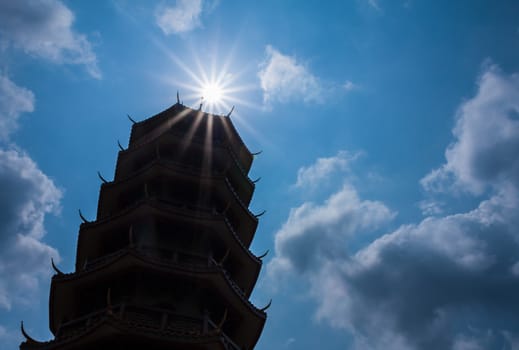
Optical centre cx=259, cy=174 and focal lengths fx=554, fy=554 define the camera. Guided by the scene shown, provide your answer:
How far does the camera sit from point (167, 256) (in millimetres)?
27156

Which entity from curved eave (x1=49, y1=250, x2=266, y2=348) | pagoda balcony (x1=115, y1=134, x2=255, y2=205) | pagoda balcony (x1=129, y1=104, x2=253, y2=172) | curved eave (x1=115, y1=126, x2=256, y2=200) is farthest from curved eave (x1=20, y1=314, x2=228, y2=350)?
pagoda balcony (x1=129, y1=104, x2=253, y2=172)

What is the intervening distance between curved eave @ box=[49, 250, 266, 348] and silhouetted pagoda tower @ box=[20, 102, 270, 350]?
46 millimetres

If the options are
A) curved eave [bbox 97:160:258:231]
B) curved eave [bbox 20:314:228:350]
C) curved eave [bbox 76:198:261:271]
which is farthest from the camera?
curved eave [bbox 97:160:258:231]

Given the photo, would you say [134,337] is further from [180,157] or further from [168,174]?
[180,157]

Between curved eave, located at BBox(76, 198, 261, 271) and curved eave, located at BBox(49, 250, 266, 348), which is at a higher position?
curved eave, located at BBox(76, 198, 261, 271)

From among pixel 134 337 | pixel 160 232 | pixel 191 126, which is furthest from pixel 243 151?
pixel 134 337

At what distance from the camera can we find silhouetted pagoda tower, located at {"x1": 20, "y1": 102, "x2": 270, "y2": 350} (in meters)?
21.5

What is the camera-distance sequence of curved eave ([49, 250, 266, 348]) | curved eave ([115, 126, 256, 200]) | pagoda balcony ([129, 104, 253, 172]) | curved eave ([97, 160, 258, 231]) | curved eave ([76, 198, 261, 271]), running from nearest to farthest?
curved eave ([49, 250, 266, 348]) < curved eave ([76, 198, 261, 271]) < curved eave ([97, 160, 258, 231]) < curved eave ([115, 126, 256, 200]) < pagoda balcony ([129, 104, 253, 172])

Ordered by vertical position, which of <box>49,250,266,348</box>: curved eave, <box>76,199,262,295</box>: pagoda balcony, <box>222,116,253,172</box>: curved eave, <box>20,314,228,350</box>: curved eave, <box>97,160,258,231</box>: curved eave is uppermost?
<box>222,116,253,172</box>: curved eave

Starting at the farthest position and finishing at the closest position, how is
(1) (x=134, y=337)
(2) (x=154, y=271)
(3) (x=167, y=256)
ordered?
(3) (x=167, y=256) < (2) (x=154, y=271) < (1) (x=134, y=337)

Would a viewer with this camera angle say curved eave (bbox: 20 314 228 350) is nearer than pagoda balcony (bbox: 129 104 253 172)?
Yes

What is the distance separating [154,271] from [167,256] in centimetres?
245

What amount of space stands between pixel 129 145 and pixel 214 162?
679cm

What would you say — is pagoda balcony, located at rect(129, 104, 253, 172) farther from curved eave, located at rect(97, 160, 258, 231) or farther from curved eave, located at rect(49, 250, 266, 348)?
curved eave, located at rect(49, 250, 266, 348)
